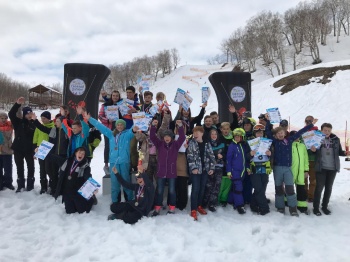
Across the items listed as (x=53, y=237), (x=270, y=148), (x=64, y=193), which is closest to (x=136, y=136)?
(x=64, y=193)

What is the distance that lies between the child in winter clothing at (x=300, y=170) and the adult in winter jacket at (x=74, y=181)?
405 centimetres

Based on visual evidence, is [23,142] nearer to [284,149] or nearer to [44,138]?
[44,138]

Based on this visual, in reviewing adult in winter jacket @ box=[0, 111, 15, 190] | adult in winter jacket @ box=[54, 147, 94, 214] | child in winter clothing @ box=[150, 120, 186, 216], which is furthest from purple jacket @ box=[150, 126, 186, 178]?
adult in winter jacket @ box=[0, 111, 15, 190]

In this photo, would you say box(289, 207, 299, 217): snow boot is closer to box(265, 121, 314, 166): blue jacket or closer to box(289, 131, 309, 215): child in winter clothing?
box(289, 131, 309, 215): child in winter clothing

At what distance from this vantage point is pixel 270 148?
5.35m

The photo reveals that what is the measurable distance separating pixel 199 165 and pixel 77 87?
13.8 feet

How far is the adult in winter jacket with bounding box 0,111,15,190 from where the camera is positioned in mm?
6027

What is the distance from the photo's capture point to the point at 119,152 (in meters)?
5.21

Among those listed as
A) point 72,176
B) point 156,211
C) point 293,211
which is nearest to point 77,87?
point 72,176

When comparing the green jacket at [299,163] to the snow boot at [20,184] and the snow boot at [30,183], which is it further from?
the snow boot at [20,184]

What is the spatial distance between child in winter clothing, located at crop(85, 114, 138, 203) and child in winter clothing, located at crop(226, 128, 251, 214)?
6.36 ft

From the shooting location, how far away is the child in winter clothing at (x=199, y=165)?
5.10 m

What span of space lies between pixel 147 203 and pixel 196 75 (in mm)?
58839

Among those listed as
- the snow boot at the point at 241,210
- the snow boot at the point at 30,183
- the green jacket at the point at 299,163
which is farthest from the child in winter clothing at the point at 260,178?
the snow boot at the point at 30,183
